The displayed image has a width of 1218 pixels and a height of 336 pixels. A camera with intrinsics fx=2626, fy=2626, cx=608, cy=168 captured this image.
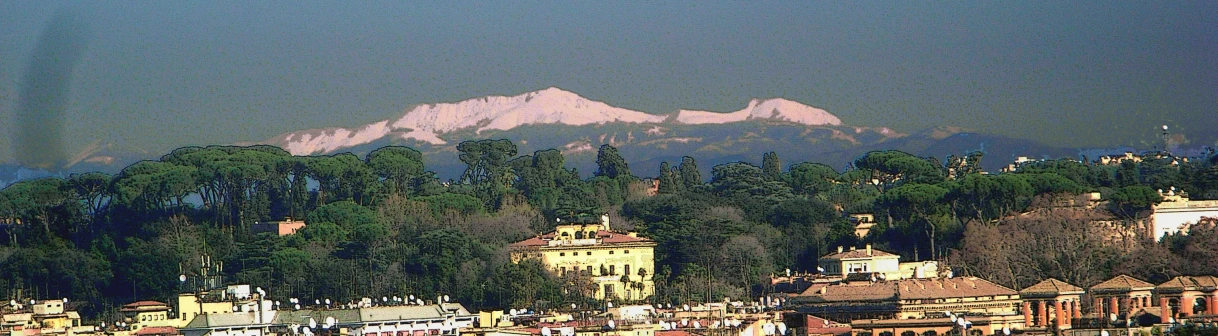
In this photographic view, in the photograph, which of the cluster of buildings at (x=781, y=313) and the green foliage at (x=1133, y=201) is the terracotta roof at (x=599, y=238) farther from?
the green foliage at (x=1133, y=201)

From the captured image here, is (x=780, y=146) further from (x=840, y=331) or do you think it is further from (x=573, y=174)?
(x=840, y=331)

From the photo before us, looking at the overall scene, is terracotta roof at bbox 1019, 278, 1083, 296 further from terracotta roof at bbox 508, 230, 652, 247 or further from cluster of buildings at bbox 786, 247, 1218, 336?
terracotta roof at bbox 508, 230, 652, 247

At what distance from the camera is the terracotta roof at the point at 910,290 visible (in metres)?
43.1

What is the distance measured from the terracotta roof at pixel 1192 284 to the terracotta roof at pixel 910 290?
8.38 ft

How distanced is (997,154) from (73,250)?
121ft

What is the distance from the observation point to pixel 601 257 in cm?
6138

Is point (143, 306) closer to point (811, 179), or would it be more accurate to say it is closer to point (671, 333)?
point (671, 333)

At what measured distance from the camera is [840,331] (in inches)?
1473

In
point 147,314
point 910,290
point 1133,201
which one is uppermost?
point 1133,201

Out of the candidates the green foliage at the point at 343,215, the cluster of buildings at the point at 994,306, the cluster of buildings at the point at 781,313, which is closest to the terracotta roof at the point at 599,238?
the cluster of buildings at the point at 781,313

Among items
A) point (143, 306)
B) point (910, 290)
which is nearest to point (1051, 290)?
point (910, 290)

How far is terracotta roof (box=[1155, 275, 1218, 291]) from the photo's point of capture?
42.4 meters

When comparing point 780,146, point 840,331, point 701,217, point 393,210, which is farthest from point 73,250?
point 780,146

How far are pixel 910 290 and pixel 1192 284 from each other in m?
4.63
